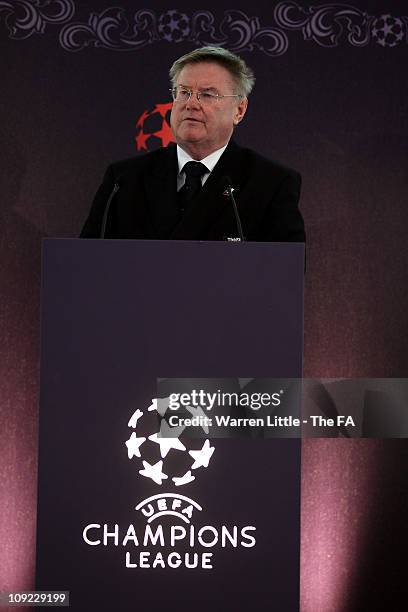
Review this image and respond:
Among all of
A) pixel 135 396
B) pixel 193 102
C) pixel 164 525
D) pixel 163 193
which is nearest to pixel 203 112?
pixel 193 102

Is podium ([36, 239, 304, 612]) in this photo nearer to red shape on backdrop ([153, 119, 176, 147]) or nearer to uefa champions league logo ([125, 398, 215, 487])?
uefa champions league logo ([125, 398, 215, 487])

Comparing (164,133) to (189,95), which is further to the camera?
(164,133)

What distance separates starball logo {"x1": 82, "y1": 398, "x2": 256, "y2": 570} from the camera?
5.53 feet

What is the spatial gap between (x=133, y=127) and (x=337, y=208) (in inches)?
30.8

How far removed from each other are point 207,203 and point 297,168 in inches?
32.4

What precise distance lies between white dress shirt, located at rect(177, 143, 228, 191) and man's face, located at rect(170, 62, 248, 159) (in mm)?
14

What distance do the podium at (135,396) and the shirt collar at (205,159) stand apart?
0.70 m

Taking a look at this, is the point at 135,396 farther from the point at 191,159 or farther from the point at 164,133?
the point at 164,133

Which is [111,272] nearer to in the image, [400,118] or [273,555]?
[273,555]

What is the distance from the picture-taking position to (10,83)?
2828 millimetres

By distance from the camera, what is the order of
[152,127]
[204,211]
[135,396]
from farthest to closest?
[152,127], [204,211], [135,396]

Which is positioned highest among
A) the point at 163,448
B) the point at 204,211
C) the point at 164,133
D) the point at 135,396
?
the point at 164,133

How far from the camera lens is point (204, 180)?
229 centimetres

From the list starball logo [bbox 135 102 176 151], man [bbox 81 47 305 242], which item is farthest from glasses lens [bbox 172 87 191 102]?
starball logo [bbox 135 102 176 151]
